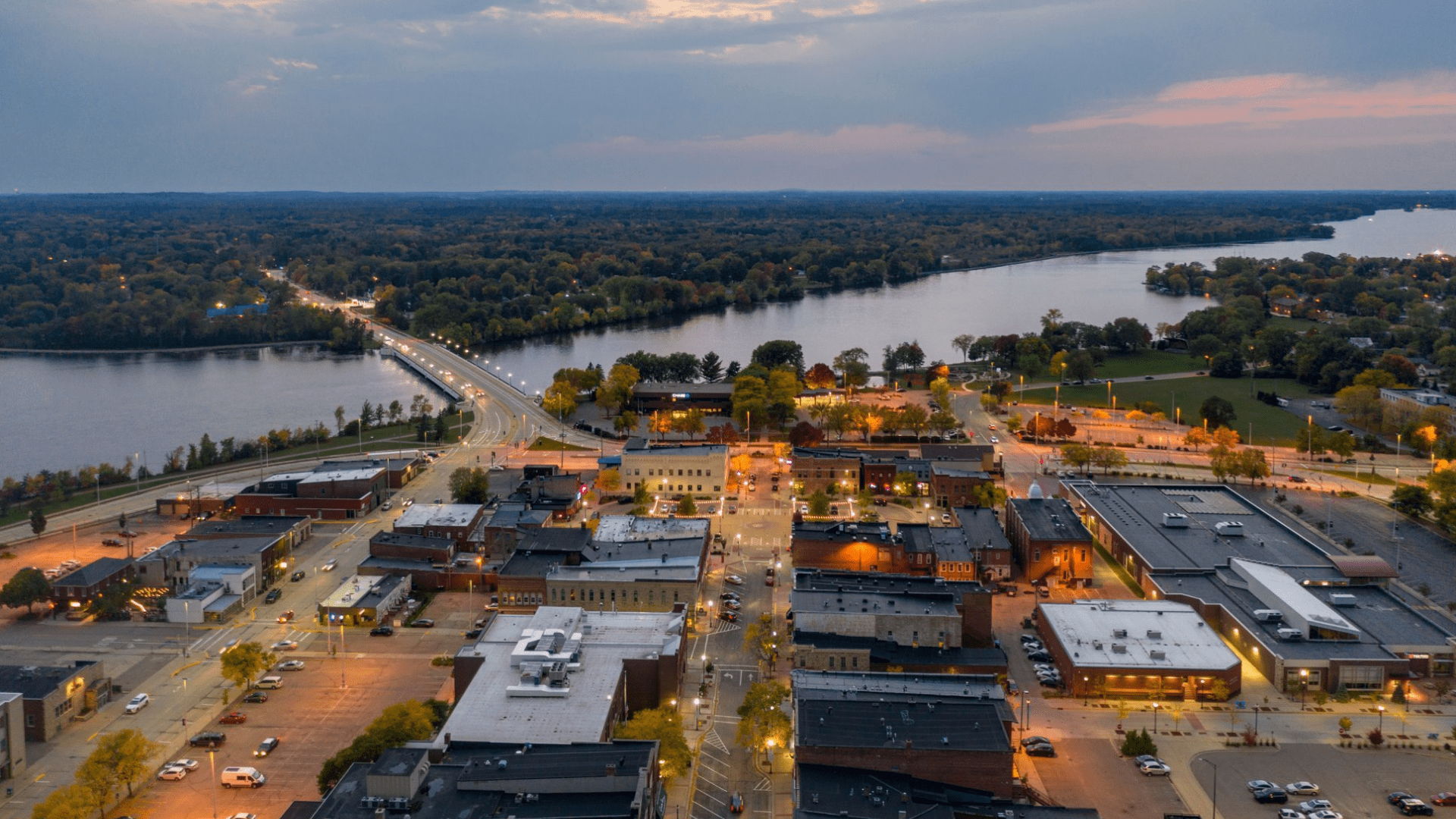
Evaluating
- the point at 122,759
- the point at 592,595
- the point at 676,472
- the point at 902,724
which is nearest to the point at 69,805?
the point at 122,759

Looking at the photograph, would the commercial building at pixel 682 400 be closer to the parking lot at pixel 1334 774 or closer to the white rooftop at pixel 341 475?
the white rooftop at pixel 341 475

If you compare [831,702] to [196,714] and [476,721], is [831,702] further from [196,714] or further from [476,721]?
[196,714]

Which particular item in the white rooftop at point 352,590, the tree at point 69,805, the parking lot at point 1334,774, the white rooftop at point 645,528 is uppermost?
the white rooftop at point 645,528

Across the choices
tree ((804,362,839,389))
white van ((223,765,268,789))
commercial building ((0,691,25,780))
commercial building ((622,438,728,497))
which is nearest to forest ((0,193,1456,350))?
tree ((804,362,839,389))

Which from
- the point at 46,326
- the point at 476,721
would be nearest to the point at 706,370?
the point at 476,721

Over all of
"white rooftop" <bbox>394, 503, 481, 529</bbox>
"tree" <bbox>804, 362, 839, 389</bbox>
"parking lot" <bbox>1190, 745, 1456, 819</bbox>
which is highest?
"tree" <bbox>804, 362, 839, 389</bbox>

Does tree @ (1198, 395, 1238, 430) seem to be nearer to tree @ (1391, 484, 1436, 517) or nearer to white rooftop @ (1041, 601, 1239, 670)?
tree @ (1391, 484, 1436, 517)

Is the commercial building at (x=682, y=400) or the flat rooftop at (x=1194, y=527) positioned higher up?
the commercial building at (x=682, y=400)

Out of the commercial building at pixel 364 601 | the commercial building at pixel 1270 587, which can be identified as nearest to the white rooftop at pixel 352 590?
the commercial building at pixel 364 601
